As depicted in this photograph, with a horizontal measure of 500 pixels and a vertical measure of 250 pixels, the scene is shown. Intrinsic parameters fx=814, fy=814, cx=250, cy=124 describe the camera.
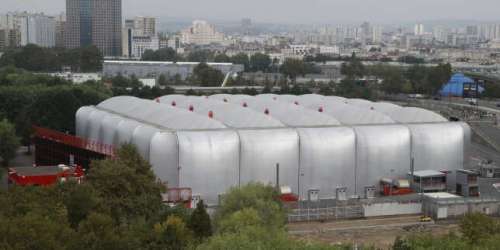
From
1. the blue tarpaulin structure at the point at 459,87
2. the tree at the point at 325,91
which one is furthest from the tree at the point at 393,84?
the tree at the point at 325,91

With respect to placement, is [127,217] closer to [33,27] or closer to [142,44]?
[142,44]

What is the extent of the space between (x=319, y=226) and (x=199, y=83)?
3094 centimetres

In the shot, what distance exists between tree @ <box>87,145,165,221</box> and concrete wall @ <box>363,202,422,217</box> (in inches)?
195

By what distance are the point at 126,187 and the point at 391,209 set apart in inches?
250

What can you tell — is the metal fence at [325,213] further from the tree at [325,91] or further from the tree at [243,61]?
the tree at [243,61]

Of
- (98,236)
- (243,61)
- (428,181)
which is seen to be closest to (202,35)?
(243,61)

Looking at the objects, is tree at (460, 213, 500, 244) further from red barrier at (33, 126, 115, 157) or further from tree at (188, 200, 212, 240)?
red barrier at (33, 126, 115, 157)

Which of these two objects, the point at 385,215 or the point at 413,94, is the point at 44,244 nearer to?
the point at 385,215

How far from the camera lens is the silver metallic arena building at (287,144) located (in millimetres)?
17656

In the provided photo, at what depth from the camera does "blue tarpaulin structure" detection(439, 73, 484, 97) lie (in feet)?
145

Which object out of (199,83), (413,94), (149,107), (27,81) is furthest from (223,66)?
(149,107)

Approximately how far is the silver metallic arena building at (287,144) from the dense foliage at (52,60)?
110 feet

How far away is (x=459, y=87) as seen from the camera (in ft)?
147

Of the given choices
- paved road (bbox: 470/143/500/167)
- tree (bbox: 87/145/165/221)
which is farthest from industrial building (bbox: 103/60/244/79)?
tree (bbox: 87/145/165/221)
